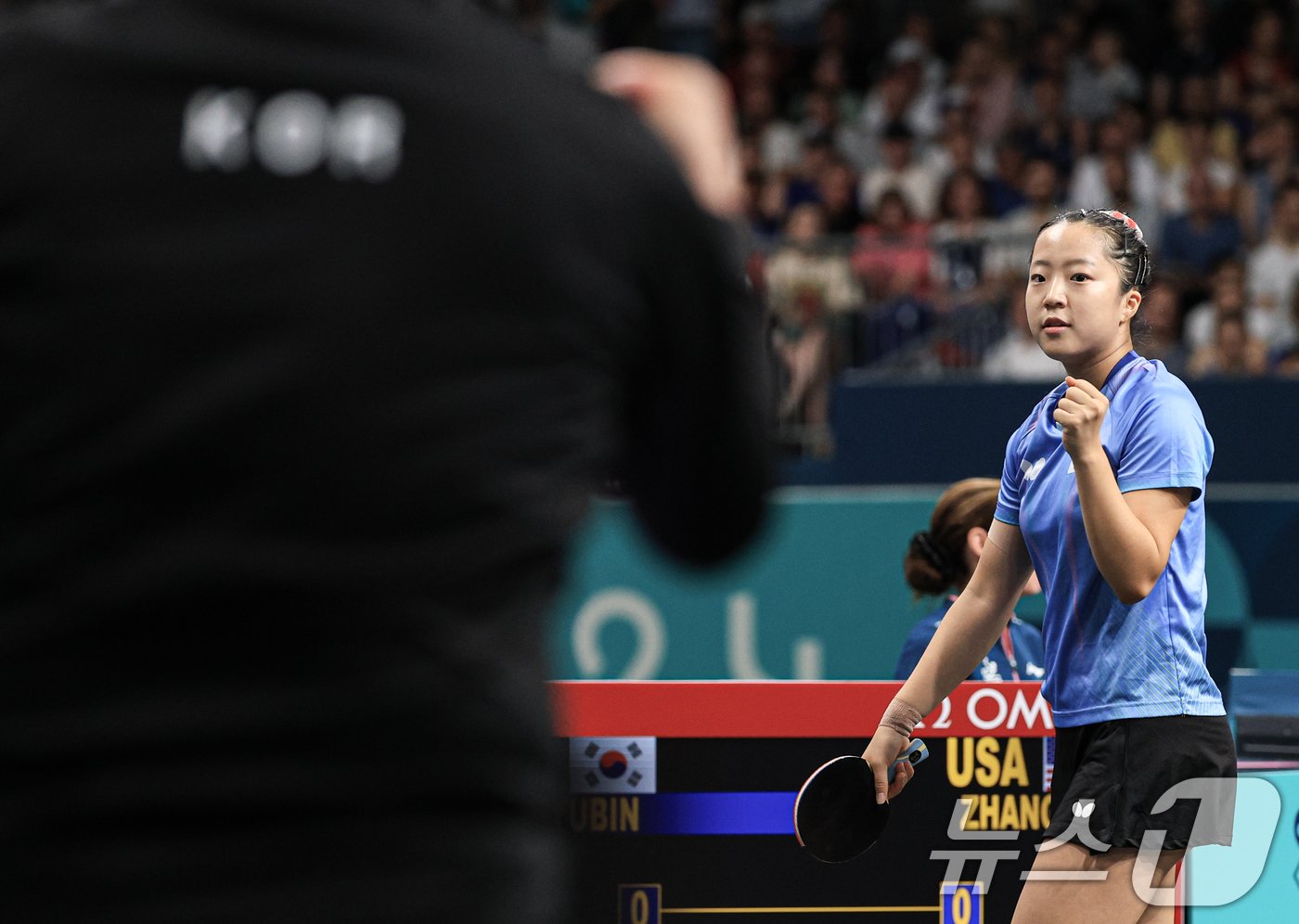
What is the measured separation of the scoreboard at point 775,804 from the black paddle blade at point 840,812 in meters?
0.53

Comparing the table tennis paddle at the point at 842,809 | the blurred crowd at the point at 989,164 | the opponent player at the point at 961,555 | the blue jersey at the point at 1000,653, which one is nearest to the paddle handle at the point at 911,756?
the table tennis paddle at the point at 842,809

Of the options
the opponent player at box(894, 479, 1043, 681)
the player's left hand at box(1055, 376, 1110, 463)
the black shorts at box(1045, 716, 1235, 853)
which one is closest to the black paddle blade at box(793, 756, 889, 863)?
the black shorts at box(1045, 716, 1235, 853)

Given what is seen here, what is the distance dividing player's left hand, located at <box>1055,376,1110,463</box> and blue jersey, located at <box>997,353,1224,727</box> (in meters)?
0.17

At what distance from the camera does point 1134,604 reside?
355 centimetres

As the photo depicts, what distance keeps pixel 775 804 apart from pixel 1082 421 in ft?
5.30

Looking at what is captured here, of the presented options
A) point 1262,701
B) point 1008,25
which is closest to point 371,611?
point 1262,701

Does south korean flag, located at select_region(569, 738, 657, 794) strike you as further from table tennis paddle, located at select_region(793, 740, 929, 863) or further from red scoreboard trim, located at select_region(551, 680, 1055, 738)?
table tennis paddle, located at select_region(793, 740, 929, 863)

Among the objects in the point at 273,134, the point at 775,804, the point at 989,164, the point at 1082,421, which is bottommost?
the point at 775,804

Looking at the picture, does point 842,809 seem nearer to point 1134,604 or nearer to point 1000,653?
point 1134,604

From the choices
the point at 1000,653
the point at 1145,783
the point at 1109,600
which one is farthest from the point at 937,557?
the point at 1145,783

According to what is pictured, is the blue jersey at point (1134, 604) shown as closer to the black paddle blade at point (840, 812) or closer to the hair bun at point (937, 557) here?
the black paddle blade at point (840, 812)

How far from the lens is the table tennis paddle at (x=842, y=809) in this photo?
3926mm

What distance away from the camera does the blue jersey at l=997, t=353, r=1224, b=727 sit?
3568 millimetres

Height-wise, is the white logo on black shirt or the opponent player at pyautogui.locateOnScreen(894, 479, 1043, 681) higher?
the white logo on black shirt
